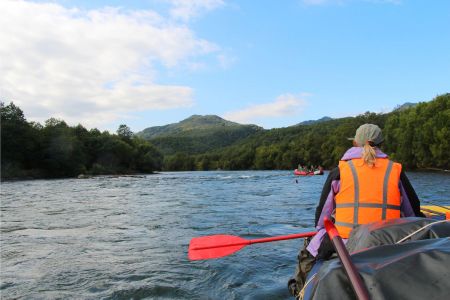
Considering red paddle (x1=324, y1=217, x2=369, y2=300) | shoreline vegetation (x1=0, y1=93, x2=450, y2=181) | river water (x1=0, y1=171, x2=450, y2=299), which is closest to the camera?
red paddle (x1=324, y1=217, x2=369, y2=300)

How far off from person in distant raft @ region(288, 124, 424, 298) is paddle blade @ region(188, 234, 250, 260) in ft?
4.67

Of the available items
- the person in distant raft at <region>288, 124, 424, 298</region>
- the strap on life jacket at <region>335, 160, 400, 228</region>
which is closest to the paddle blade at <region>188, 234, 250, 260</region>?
the person in distant raft at <region>288, 124, 424, 298</region>

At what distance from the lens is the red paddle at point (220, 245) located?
5223mm

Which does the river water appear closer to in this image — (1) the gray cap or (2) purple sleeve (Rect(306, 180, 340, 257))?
(2) purple sleeve (Rect(306, 180, 340, 257))

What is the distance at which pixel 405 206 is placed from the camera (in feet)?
13.2

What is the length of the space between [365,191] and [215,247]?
2395mm

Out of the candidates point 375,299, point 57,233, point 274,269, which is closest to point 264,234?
point 274,269

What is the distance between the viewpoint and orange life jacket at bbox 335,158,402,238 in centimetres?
385

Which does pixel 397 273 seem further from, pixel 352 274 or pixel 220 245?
pixel 220 245

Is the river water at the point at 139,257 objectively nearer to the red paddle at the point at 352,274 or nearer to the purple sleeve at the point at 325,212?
the purple sleeve at the point at 325,212

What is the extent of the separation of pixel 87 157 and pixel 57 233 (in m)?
84.7

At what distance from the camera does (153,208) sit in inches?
696

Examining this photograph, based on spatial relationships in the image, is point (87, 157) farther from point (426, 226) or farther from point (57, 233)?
point (426, 226)

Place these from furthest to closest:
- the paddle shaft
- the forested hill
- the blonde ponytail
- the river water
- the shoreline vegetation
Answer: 1. the shoreline vegetation
2. the forested hill
3. the river water
4. the paddle shaft
5. the blonde ponytail
